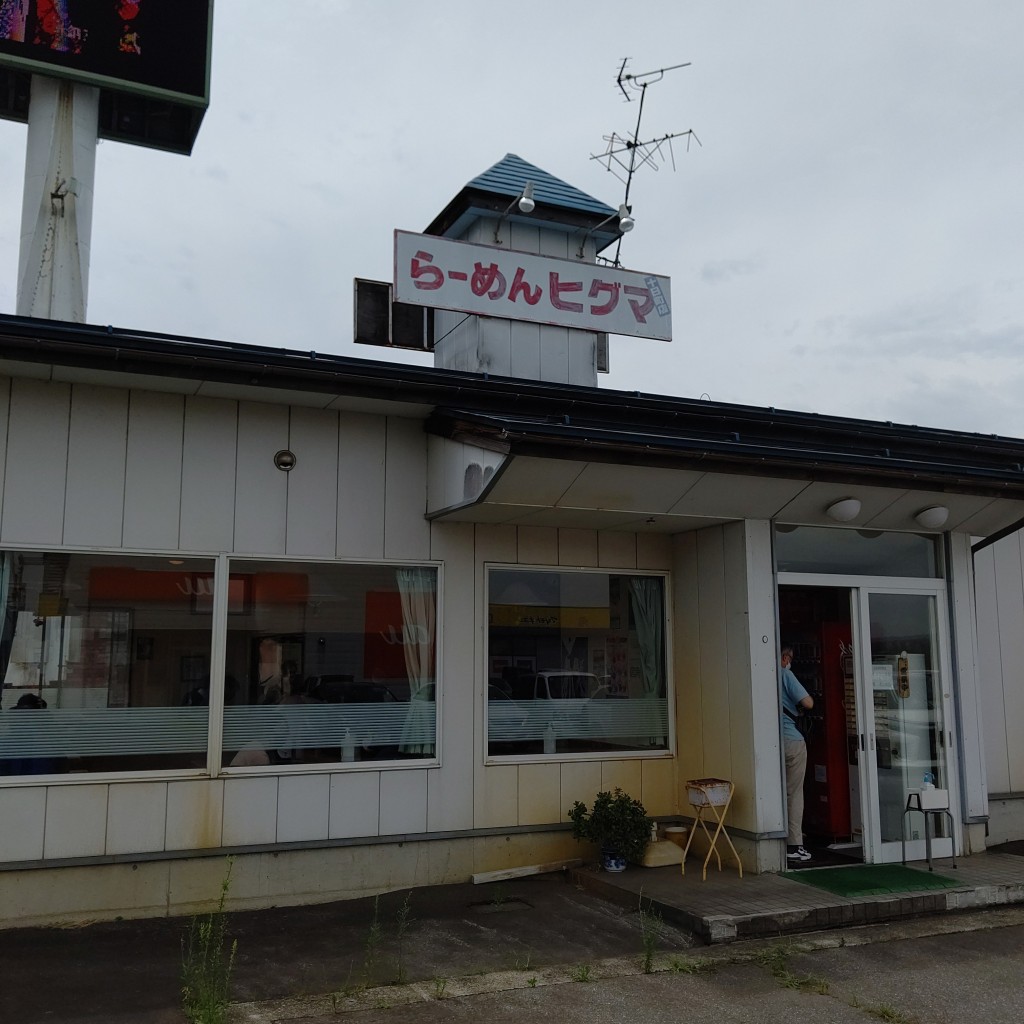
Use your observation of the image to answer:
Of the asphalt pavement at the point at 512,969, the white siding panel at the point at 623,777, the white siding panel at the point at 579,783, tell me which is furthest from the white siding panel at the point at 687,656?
the asphalt pavement at the point at 512,969

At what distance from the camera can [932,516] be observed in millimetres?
8328

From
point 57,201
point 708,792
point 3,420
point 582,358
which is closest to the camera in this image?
point 3,420

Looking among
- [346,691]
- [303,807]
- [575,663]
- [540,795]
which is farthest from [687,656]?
[303,807]

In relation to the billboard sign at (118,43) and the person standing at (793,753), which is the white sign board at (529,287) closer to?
the person standing at (793,753)

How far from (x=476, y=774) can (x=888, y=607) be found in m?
3.84

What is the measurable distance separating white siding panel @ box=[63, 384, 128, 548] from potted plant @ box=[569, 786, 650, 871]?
13.5 feet

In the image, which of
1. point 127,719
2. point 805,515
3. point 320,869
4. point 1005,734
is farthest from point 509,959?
point 1005,734

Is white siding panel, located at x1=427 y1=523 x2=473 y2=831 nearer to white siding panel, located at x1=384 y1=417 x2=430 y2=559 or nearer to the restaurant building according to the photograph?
the restaurant building

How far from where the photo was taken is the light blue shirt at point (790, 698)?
8.28 meters

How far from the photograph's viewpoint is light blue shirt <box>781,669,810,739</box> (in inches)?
326

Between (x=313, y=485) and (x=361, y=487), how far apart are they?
0.37 m

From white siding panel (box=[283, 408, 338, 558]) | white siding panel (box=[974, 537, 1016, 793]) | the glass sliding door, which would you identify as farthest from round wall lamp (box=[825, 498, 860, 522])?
white siding panel (box=[283, 408, 338, 558])

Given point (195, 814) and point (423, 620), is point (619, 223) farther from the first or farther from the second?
point (195, 814)

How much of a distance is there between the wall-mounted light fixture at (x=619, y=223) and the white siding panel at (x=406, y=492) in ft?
16.5
